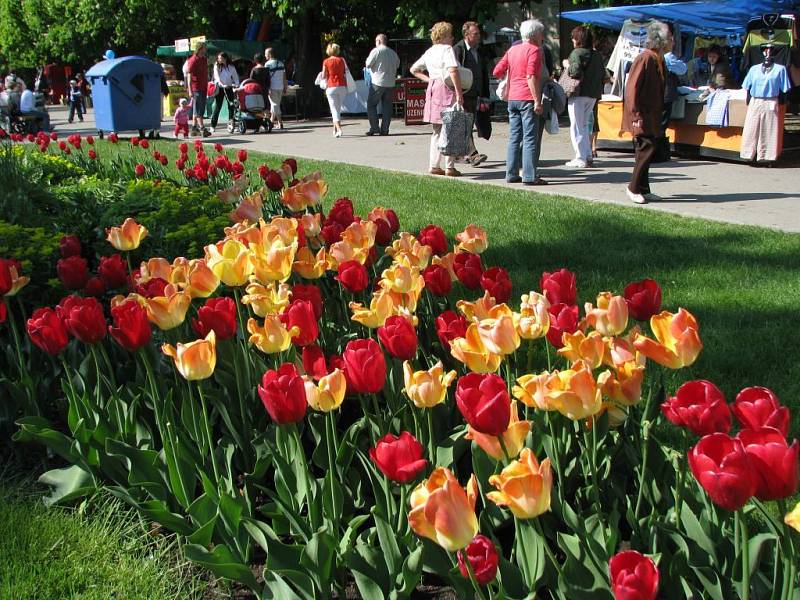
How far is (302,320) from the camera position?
2.49 meters

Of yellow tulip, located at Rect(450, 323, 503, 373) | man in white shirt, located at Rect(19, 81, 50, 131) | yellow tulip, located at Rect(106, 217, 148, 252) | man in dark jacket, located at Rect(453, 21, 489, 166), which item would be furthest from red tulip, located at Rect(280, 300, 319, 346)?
man in white shirt, located at Rect(19, 81, 50, 131)

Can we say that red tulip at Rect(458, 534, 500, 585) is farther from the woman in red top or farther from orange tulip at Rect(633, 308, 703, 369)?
the woman in red top

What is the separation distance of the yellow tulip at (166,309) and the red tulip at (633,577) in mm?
1526

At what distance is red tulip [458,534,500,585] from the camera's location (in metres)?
1.61

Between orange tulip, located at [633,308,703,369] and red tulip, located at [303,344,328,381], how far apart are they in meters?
0.76

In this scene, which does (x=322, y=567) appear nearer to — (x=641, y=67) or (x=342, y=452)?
(x=342, y=452)

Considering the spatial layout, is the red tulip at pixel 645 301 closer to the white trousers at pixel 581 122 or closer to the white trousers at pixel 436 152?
the white trousers at pixel 436 152

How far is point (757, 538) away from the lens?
199 centimetres

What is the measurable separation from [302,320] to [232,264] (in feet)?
1.35

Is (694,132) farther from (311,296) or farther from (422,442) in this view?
(422,442)

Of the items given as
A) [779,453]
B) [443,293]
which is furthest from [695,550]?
[443,293]

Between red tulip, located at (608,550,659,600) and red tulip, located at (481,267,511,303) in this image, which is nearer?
red tulip, located at (608,550,659,600)

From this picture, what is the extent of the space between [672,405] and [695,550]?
41 cm

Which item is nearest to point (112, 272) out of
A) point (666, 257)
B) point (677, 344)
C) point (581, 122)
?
point (677, 344)
